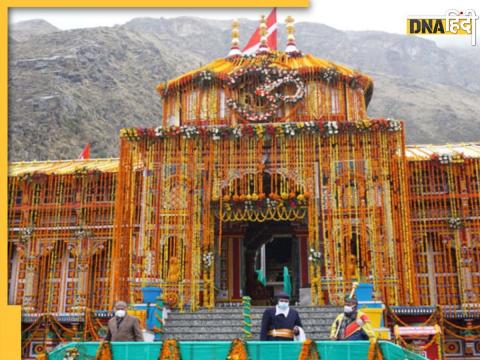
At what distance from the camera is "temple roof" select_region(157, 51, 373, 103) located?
669 inches

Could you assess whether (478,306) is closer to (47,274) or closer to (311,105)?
(311,105)

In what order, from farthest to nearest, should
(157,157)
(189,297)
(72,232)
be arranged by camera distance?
(72,232)
(157,157)
(189,297)

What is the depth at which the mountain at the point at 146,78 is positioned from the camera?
150 ft

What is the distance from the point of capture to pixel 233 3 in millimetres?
5188

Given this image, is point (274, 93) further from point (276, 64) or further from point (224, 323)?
point (224, 323)

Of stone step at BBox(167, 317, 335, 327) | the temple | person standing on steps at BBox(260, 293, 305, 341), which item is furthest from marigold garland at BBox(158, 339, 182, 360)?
the temple

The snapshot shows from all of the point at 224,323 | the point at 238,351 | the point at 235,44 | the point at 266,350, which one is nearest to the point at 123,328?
the point at 238,351

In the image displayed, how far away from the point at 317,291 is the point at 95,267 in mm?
7140

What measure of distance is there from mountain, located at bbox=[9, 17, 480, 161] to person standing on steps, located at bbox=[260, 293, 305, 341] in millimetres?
25349

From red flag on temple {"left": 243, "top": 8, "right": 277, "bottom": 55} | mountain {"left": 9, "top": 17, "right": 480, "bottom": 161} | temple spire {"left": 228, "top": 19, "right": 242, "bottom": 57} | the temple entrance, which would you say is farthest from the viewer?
mountain {"left": 9, "top": 17, "right": 480, "bottom": 161}

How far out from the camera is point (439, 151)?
17453 millimetres

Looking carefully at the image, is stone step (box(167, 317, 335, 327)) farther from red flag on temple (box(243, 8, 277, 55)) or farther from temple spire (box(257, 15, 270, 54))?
red flag on temple (box(243, 8, 277, 55))

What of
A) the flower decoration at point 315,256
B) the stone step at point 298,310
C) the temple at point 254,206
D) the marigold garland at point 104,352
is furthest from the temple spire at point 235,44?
the marigold garland at point 104,352

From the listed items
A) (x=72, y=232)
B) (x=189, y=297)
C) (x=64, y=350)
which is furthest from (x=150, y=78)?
(x=64, y=350)
